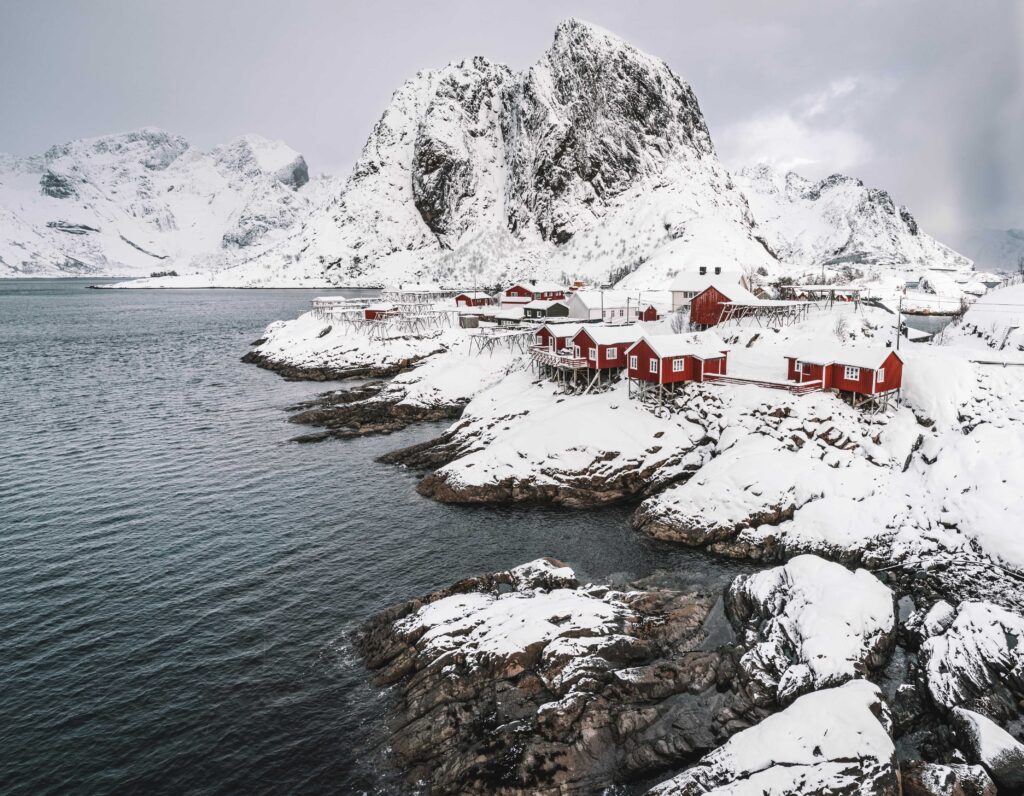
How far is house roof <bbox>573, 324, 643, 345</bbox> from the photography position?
55250 mm

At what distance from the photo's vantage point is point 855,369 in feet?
145

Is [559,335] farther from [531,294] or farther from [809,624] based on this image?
[531,294]

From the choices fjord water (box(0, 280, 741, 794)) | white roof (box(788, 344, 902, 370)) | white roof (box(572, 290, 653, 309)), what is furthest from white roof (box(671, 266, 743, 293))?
fjord water (box(0, 280, 741, 794))

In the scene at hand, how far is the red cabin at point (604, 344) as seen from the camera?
55281 mm

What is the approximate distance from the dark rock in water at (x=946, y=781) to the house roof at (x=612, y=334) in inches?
1609

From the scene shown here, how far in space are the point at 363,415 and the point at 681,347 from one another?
31.9 meters

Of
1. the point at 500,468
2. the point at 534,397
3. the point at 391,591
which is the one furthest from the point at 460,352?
the point at 391,591

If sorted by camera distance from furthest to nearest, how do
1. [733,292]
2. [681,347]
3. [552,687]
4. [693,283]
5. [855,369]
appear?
[693,283], [733,292], [681,347], [855,369], [552,687]

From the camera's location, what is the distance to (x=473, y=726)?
20000mm

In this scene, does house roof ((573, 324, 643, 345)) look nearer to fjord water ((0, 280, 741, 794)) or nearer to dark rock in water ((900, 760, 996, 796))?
fjord water ((0, 280, 741, 794))

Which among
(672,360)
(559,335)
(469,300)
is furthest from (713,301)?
(469,300)

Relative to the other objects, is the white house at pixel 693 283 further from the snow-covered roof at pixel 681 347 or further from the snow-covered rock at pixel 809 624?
the snow-covered rock at pixel 809 624

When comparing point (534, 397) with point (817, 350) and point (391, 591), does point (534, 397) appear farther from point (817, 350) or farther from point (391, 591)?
point (391, 591)

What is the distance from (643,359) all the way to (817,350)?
13539 millimetres
